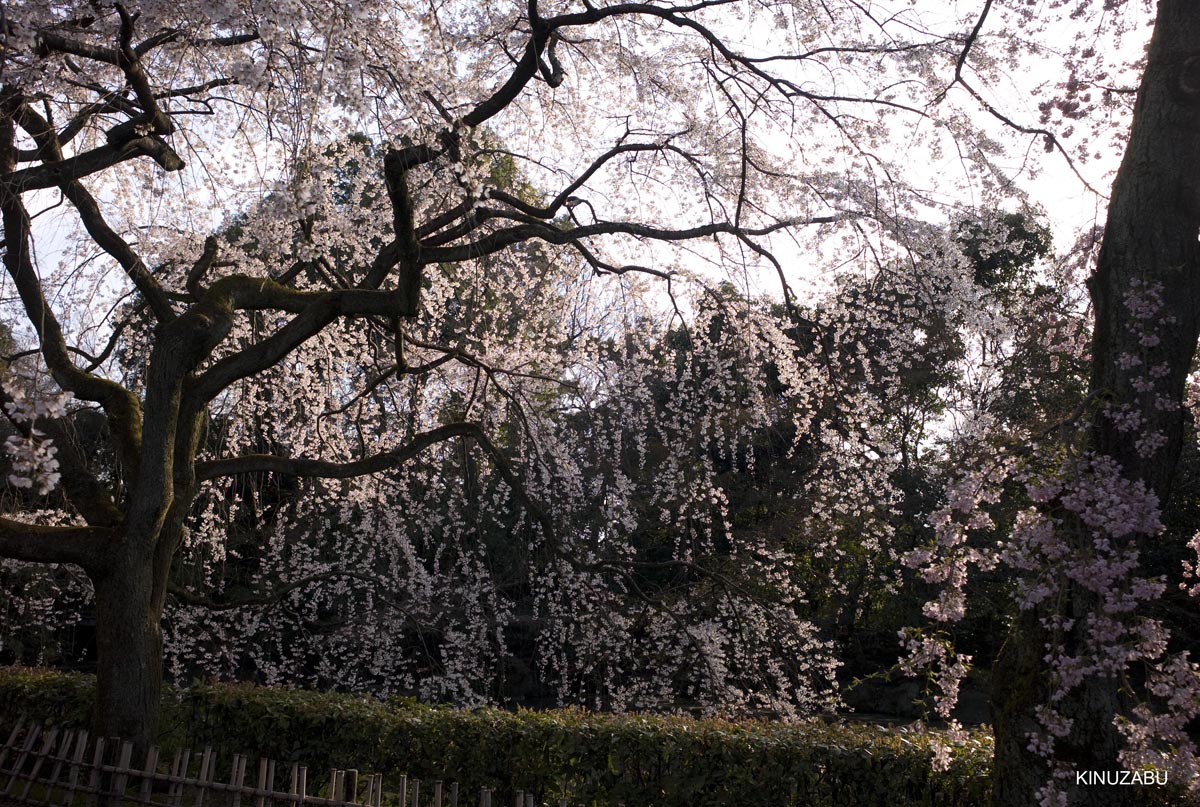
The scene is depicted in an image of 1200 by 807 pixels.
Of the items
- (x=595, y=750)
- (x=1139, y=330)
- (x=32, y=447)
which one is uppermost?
(x=1139, y=330)

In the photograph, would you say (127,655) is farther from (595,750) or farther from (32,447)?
(32,447)

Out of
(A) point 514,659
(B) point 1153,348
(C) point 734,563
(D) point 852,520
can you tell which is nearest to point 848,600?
(D) point 852,520

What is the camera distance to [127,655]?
189 inches

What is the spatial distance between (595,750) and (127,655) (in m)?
2.54

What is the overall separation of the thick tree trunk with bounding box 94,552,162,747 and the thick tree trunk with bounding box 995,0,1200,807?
4140 mm

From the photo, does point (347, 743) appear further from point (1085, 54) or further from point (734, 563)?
point (1085, 54)

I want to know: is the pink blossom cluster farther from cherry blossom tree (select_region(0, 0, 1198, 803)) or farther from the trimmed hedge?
the trimmed hedge

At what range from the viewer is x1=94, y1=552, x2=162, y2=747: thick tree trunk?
473cm

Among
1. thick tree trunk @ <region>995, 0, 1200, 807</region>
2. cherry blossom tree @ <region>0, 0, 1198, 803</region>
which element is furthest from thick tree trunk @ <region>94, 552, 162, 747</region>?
thick tree trunk @ <region>995, 0, 1200, 807</region>

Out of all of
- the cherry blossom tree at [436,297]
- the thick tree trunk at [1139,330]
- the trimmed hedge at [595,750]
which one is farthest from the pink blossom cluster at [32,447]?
the thick tree trunk at [1139,330]

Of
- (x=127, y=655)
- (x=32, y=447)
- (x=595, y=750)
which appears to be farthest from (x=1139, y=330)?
(x=127, y=655)

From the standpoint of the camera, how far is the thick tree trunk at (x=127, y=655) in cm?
473

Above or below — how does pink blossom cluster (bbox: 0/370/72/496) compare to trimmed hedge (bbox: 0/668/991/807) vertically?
above

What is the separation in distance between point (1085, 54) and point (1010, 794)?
3.36 meters
